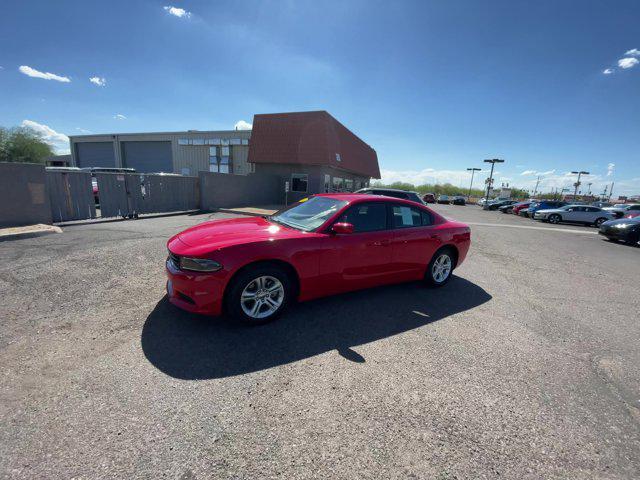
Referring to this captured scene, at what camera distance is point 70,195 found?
385 inches

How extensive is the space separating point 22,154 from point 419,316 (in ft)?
170

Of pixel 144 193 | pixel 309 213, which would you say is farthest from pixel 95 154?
pixel 309 213

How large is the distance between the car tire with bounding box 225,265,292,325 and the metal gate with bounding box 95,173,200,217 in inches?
422

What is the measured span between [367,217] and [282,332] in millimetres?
1947

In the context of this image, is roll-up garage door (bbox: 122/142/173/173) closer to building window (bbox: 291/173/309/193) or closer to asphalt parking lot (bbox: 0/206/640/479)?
building window (bbox: 291/173/309/193)

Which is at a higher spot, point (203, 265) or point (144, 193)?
point (144, 193)

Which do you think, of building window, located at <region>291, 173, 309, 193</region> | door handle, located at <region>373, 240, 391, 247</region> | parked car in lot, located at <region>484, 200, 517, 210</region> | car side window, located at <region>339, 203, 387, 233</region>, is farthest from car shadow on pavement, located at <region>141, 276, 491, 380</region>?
parked car in lot, located at <region>484, 200, 517, 210</region>

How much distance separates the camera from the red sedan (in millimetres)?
3078

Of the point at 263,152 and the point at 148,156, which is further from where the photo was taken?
the point at 148,156

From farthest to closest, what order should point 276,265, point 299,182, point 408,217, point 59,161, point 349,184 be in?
point 59,161, point 349,184, point 299,182, point 408,217, point 276,265

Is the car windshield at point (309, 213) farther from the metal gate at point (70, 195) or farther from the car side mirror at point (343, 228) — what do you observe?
the metal gate at point (70, 195)

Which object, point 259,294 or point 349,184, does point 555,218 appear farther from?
point 259,294

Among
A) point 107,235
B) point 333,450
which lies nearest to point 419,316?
point 333,450

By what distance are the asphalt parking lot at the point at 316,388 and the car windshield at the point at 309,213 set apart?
113cm
